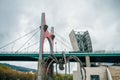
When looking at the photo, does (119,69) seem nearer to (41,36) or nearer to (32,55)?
(41,36)

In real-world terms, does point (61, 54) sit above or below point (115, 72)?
above

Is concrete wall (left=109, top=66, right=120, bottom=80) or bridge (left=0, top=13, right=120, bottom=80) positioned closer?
concrete wall (left=109, top=66, right=120, bottom=80)

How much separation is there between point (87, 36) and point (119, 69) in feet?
146

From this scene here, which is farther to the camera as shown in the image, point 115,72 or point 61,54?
point 61,54

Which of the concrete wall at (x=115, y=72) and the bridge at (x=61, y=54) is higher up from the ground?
the bridge at (x=61, y=54)

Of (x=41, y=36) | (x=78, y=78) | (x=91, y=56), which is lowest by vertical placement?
(x=78, y=78)

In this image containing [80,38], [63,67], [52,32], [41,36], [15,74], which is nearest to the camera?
[63,67]

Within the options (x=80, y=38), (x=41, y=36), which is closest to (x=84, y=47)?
(x=80, y=38)

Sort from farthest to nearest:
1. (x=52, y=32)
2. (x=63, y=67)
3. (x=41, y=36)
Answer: (x=52, y=32) < (x=41, y=36) < (x=63, y=67)

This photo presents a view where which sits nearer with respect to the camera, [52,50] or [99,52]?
[99,52]

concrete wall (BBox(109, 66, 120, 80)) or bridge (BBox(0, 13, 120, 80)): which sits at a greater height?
bridge (BBox(0, 13, 120, 80))

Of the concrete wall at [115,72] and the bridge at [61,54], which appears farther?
the bridge at [61,54]

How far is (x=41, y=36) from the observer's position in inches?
2477

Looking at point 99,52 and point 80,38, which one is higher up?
point 80,38
